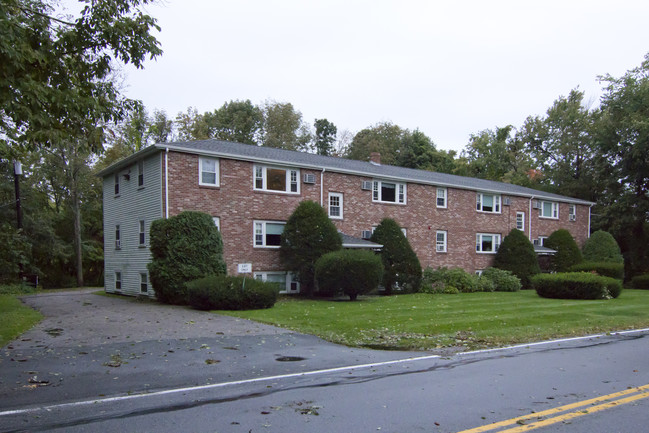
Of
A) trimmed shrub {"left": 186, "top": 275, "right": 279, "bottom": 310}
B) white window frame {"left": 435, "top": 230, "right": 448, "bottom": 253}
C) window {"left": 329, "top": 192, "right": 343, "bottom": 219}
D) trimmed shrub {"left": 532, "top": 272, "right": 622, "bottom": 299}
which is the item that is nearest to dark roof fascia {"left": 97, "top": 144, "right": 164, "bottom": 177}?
trimmed shrub {"left": 186, "top": 275, "right": 279, "bottom": 310}

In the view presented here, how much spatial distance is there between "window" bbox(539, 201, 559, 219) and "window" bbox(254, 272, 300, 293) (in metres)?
20.4

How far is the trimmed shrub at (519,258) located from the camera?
3200 cm

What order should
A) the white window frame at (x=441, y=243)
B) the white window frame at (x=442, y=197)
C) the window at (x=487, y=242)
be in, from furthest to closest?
the window at (x=487, y=242) → the white window frame at (x=442, y=197) → the white window frame at (x=441, y=243)

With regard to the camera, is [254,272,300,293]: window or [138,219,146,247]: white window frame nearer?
[138,219,146,247]: white window frame

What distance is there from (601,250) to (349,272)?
23.0m

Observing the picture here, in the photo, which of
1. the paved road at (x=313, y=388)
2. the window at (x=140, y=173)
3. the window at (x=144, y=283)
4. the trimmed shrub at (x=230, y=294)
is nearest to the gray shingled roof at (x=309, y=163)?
the window at (x=140, y=173)

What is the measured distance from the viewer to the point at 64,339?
455 inches

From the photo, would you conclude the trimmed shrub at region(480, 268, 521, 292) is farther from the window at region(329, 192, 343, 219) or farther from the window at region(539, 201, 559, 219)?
the window at region(539, 201, 559, 219)

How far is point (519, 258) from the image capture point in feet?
106

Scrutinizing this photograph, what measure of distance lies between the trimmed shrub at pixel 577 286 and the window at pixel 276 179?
11.9m

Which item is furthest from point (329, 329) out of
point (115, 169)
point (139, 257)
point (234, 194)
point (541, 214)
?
point (541, 214)

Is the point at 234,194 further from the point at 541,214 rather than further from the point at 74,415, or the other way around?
the point at 541,214

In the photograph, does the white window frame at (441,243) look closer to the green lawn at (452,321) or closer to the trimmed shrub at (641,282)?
the green lawn at (452,321)

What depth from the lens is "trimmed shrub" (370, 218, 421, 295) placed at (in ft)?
87.3
